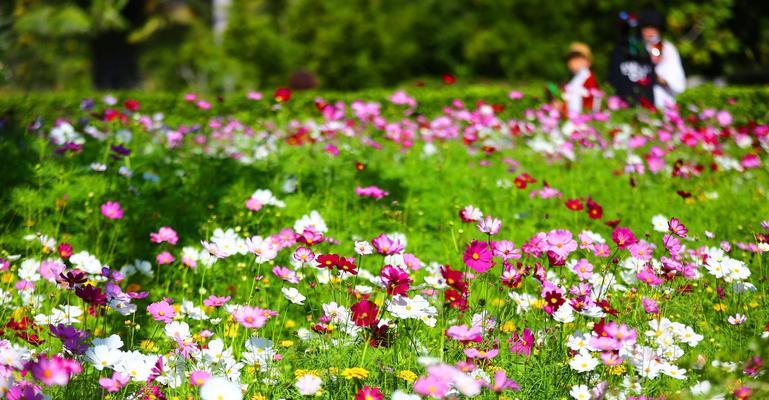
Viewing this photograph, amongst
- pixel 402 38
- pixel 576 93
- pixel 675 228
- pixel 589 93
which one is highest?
pixel 675 228

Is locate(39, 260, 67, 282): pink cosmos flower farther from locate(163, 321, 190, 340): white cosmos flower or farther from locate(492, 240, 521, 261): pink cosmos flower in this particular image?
locate(492, 240, 521, 261): pink cosmos flower

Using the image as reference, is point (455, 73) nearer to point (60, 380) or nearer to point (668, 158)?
point (668, 158)

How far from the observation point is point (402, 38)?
721 inches

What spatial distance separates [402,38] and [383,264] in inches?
656

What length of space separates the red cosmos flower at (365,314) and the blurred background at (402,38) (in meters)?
10.5

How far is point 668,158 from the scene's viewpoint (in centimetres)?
538

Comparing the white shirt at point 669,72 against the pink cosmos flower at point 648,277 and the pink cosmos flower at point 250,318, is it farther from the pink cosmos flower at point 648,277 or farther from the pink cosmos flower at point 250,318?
the pink cosmos flower at point 250,318

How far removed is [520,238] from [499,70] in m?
14.2

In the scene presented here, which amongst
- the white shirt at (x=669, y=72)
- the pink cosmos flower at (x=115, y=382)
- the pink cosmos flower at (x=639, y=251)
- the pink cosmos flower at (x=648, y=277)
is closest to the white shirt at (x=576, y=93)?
the white shirt at (x=669, y=72)

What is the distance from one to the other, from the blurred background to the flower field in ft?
26.2

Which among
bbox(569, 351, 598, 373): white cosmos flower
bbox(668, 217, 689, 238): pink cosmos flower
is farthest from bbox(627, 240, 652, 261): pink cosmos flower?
bbox(569, 351, 598, 373): white cosmos flower

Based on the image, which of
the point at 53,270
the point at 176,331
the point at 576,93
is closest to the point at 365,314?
the point at 176,331

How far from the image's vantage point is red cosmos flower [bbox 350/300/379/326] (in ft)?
6.28

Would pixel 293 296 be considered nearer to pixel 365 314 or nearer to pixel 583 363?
pixel 365 314
